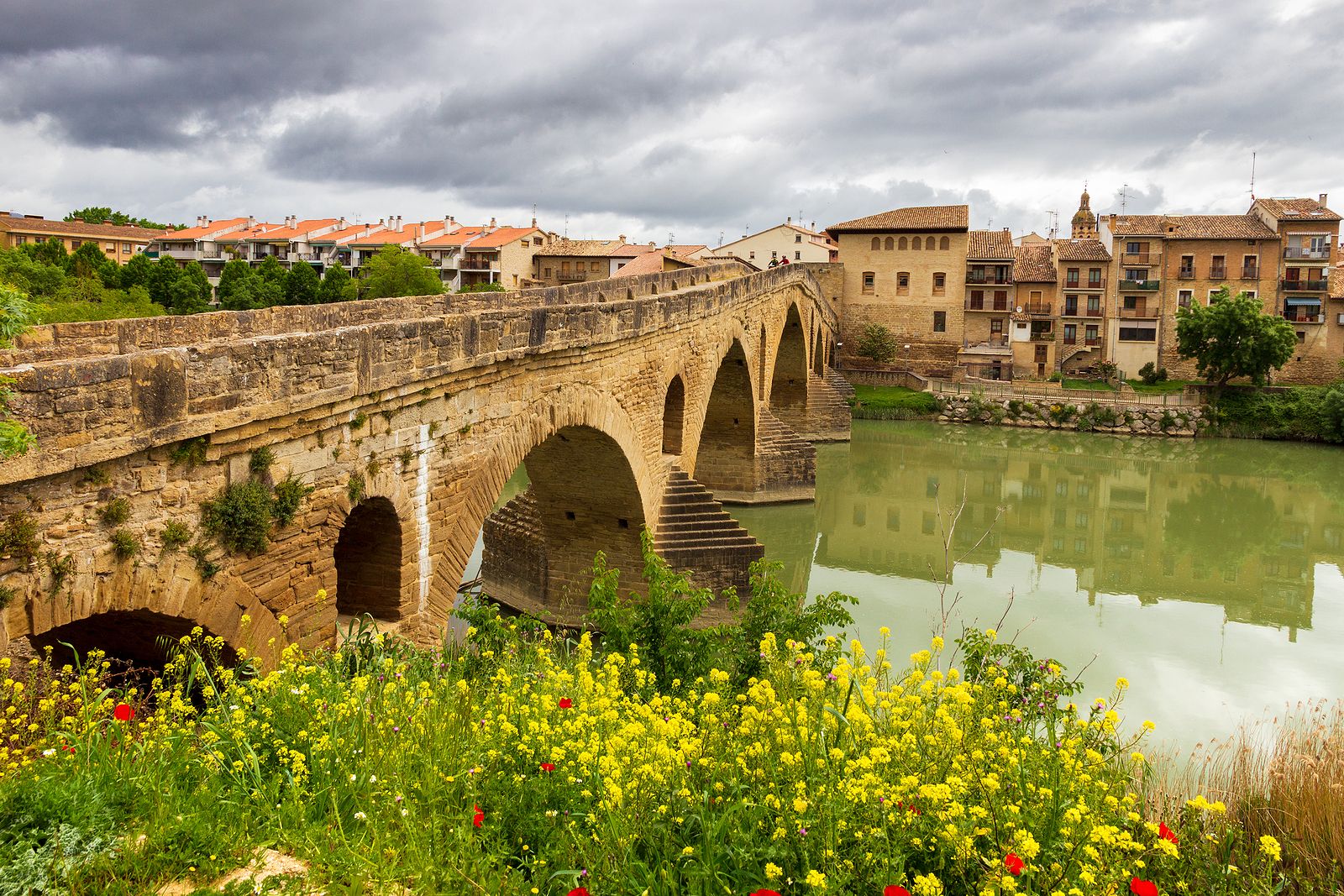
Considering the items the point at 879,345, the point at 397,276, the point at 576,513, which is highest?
the point at 397,276

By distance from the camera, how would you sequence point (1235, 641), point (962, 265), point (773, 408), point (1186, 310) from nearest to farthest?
point (1235, 641)
point (773, 408)
point (1186, 310)
point (962, 265)

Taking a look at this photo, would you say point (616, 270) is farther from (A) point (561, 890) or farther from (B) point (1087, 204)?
(A) point (561, 890)

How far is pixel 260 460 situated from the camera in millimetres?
6410

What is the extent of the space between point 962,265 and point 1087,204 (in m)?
25.7

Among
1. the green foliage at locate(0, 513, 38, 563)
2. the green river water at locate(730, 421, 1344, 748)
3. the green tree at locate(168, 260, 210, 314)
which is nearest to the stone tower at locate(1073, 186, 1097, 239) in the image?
the green river water at locate(730, 421, 1344, 748)

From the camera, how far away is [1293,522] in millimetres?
26516

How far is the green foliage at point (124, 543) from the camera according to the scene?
211 inches

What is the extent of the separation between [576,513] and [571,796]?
11.4 meters

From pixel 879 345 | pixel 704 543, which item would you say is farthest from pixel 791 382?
pixel 704 543

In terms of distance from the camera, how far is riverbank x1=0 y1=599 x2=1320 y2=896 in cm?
361

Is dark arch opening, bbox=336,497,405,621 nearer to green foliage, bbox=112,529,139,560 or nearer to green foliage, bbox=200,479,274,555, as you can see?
green foliage, bbox=200,479,274,555

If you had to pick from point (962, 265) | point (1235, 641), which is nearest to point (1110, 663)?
point (1235, 641)

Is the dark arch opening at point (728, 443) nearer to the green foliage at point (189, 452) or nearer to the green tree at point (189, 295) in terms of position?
the green foliage at point (189, 452)

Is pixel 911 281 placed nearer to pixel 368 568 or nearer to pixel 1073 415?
pixel 1073 415
